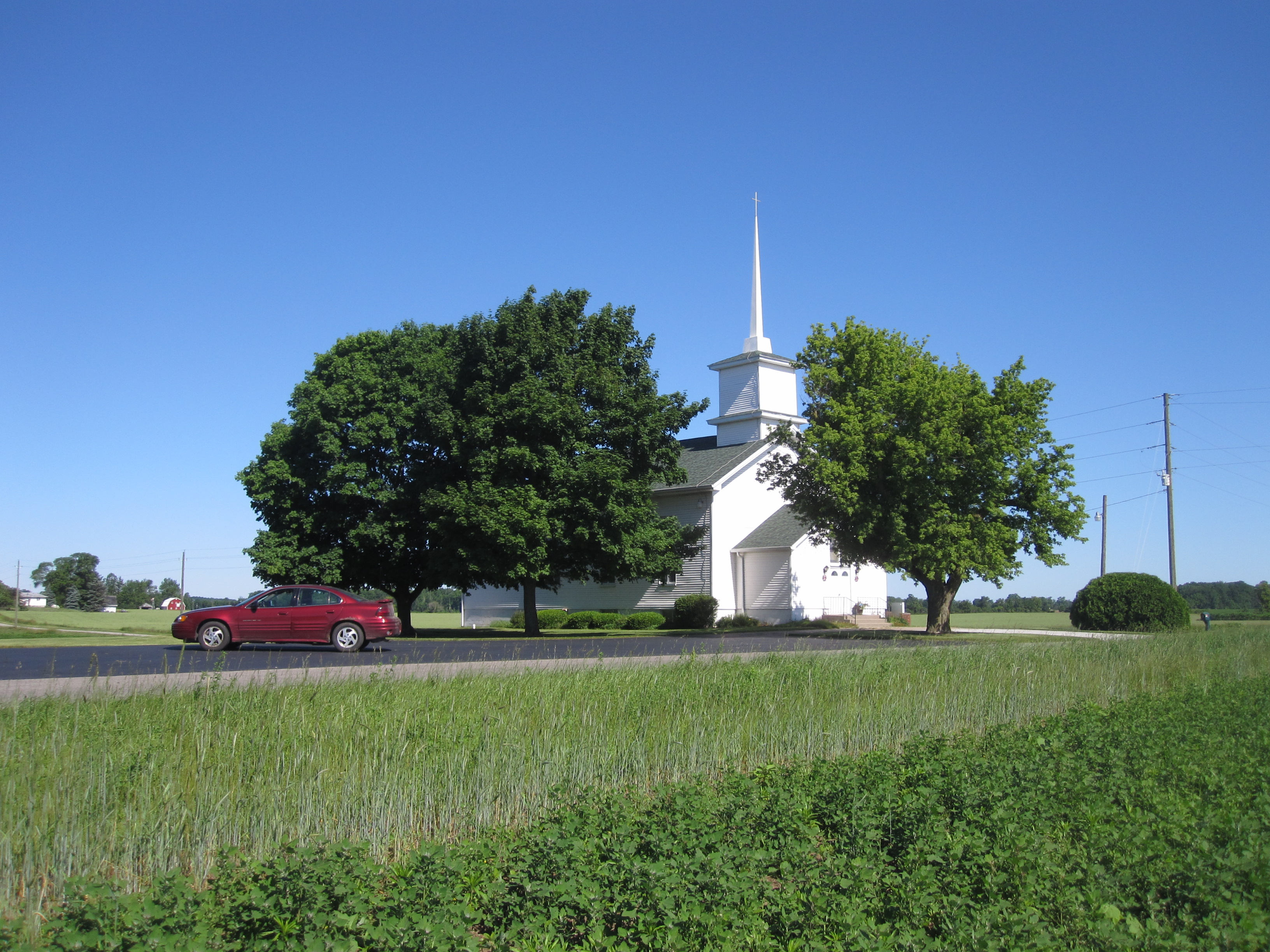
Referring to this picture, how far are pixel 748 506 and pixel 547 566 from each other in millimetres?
14151

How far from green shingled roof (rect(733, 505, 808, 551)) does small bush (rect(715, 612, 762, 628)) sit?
2900mm

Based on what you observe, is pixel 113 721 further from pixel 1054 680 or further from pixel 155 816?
pixel 1054 680

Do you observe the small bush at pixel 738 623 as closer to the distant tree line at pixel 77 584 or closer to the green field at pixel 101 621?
the green field at pixel 101 621

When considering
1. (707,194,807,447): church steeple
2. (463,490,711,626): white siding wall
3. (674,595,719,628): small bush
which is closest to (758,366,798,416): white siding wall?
(707,194,807,447): church steeple

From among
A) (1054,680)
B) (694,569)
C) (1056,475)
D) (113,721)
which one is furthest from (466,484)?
(113,721)

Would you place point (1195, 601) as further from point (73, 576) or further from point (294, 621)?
point (73, 576)

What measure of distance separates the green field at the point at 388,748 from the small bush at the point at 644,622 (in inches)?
1025

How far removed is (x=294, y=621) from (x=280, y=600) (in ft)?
1.84

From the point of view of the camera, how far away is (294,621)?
19844mm

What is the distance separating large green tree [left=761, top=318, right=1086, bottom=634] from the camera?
84.1 feet

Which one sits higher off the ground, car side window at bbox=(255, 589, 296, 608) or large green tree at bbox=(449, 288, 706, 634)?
large green tree at bbox=(449, 288, 706, 634)

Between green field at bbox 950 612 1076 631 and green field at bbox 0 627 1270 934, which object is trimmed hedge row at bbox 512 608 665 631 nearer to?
green field at bbox 950 612 1076 631

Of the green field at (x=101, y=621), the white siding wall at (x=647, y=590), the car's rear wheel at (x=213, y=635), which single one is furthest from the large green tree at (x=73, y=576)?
the car's rear wheel at (x=213, y=635)

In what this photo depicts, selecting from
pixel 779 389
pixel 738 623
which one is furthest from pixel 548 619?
→ pixel 779 389
